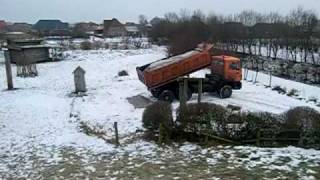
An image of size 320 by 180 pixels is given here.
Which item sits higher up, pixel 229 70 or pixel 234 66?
pixel 234 66

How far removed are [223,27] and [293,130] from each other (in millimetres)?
51414

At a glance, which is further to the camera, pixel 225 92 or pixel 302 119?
pixel 225 92

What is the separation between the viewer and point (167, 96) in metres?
21.9

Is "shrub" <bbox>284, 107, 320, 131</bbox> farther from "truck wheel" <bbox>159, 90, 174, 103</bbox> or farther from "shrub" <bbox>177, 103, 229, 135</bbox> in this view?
"truck wheel" <bbox>159, 90, 174, 103</bbox>

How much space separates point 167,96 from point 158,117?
8033mm

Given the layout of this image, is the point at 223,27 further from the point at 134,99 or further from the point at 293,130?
the point at 293,130

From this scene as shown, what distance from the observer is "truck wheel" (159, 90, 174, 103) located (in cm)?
2169

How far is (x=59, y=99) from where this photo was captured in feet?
75.1

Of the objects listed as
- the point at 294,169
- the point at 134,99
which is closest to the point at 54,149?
the point at 294,169

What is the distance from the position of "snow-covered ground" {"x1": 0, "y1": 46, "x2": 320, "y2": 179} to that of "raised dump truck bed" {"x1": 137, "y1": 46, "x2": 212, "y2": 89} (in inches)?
70.0

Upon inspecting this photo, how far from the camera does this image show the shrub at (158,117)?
13703mm

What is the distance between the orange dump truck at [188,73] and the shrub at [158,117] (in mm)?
7510

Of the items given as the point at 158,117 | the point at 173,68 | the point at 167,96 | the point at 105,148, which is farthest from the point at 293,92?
the point at 105,148

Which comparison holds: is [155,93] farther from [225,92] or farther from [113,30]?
[113,30]
